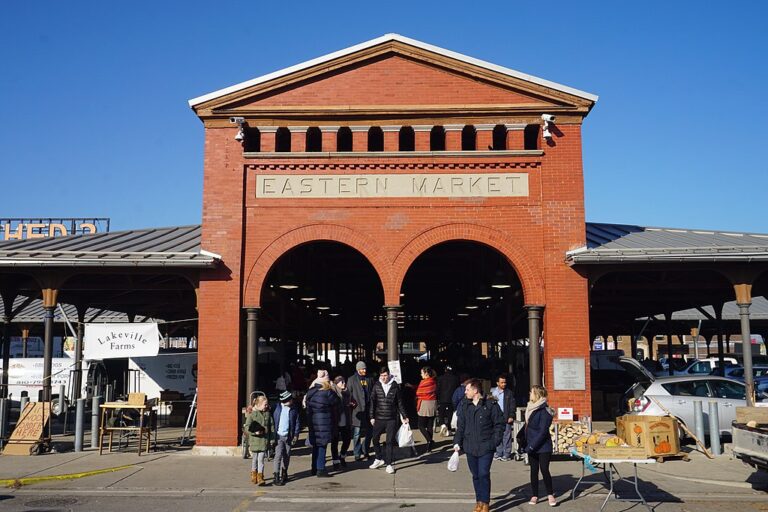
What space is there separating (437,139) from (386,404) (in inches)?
272

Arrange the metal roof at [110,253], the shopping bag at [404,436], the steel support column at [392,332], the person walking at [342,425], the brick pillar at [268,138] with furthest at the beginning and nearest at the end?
1. the brick pillar at [268,138]
2. the steel support column at [392,332]
3. the metal roof at [110,253]
4. the person walking at [342,425]
5. the shopping bag at [404,436]

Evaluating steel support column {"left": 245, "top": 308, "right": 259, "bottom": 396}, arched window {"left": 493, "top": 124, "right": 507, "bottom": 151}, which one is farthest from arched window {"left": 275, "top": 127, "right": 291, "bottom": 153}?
arched window {"left": 493, "top": 124, "right": 507, "bottom": 151}

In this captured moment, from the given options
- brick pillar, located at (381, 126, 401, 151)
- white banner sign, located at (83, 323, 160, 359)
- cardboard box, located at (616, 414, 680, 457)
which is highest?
brick pillar, located at (381, 126, 401, 151)

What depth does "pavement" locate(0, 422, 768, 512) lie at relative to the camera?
1141cm

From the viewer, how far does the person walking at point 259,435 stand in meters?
12.4

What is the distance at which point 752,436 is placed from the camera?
11.9m

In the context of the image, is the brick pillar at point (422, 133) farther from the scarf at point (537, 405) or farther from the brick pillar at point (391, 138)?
the scarf at point (537, 405)

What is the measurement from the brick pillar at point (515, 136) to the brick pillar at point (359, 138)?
10.9 ft

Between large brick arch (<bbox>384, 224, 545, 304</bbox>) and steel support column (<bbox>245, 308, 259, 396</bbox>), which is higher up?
large brick arch (<bbox>384, 224, 545, 304</bbox>)

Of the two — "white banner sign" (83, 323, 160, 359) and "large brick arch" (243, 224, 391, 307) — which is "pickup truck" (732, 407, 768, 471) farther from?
"white banner sign" (83, 323, 160, 359)

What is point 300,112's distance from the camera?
1727 cm

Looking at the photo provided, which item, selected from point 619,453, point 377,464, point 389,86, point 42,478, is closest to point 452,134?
Answer: point 389,86

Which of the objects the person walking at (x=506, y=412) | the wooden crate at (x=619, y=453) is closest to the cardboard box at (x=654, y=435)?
the wooden crate at (x=619, y=453)

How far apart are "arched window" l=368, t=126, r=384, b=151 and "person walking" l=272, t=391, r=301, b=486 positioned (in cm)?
711
